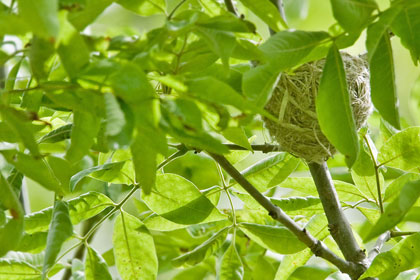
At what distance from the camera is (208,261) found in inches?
84.3

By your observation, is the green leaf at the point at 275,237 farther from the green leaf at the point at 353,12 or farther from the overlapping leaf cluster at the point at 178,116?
the green leaf at the point at 353,12

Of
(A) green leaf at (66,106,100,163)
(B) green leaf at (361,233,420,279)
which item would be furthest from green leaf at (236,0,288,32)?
(B) green leaf at (361,233,420,279)

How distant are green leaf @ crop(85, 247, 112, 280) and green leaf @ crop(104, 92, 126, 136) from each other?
755 millimetres

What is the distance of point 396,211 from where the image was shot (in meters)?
1.03

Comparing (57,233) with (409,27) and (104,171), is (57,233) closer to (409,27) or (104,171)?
(104,171)

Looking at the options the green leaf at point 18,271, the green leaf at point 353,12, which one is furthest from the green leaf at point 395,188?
the green leaf at point 18,271

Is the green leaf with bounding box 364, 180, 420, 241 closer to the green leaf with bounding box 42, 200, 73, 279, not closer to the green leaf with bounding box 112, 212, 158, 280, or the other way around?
the green leaf with bounding box 42, 200, 73, 279

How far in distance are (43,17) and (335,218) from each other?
104 cm

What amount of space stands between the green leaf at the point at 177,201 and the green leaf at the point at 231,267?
0.55 ft

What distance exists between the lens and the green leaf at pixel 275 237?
1595mm

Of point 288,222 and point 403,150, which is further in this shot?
point 403,150

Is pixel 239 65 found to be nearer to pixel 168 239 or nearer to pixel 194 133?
pixel 194 133

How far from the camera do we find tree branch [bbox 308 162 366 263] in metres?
1.62

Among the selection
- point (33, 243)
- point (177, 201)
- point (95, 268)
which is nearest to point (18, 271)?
point (33, 243)
